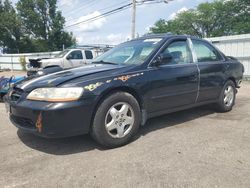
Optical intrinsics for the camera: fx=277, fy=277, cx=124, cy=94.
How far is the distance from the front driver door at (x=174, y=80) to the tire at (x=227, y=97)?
100cm

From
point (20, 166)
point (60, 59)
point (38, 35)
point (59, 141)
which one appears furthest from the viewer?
point (38, 35)

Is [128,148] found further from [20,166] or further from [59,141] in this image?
[20,166]

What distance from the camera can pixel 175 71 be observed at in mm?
4422

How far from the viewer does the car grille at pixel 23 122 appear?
346 centimetres

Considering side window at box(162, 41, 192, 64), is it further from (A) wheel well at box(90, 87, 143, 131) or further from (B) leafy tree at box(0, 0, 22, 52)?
(B) leafy tree at box(0, 0, 22, 52)

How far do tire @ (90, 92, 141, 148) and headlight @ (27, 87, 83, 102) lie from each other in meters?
0.37

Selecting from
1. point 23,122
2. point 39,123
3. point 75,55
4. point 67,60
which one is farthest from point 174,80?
point 75,55

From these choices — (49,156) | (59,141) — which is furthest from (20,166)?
(59,141)

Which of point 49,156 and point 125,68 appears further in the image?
point 125,68

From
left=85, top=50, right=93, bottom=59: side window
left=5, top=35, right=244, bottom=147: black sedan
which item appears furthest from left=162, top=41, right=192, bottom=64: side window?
left=85, top=50, right=93, bottom=59: side window

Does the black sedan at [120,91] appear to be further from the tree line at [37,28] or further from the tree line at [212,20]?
the tree line at [37,28]

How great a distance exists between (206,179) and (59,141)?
2149 millimetres

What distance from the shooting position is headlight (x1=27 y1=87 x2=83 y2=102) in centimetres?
332

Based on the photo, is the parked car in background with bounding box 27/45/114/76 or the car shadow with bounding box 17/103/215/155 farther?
the parked car in background with bounding box 27/45/114/76
